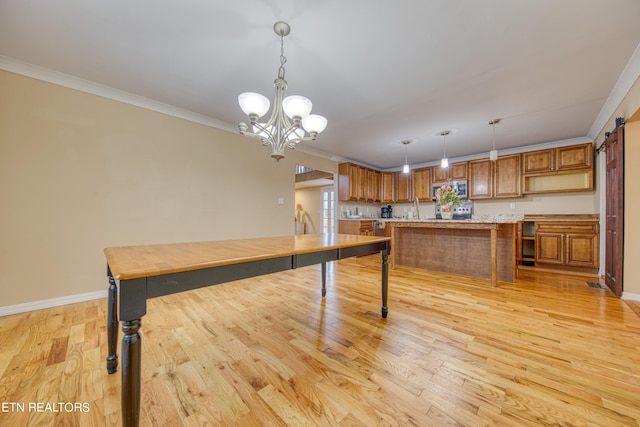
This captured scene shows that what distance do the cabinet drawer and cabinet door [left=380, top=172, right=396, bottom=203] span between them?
119 inches

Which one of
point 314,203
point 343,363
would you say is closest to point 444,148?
point 343,363

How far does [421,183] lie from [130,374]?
20.2 feet

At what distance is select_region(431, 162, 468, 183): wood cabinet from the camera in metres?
5.25

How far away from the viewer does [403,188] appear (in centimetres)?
624

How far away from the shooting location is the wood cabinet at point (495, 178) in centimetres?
462

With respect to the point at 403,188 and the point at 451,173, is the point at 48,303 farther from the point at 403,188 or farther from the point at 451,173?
the point at 451,173

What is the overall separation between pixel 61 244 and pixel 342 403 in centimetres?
→ 312

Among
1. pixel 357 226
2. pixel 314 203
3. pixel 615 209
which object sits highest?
pixel 314 203

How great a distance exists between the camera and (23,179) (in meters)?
2.26

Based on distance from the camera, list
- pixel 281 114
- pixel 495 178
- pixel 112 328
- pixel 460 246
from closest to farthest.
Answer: pixel 112 328 < pixel 281 114 < pixel 460 246 < pixel 495 178

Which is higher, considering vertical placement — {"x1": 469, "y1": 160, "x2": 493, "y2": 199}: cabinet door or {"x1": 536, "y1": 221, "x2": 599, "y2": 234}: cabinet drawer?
{"x1": 469, "y1": 160, "x2": 493, "y2": 199}: cabinet door

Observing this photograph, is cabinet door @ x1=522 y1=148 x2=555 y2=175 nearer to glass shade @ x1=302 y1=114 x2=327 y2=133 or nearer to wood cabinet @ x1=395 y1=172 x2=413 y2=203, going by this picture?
wood cabinet @ x1=395 y1=172 x2=413 y2=203

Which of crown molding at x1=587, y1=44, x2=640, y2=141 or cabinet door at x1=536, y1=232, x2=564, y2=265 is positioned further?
cabinet door at x1=536, y1=232, x2=564, y2=265

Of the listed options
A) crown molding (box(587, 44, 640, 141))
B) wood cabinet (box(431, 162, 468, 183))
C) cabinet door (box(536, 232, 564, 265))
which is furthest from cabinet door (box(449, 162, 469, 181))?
crown molding (box(587, 44, 640, 141))
